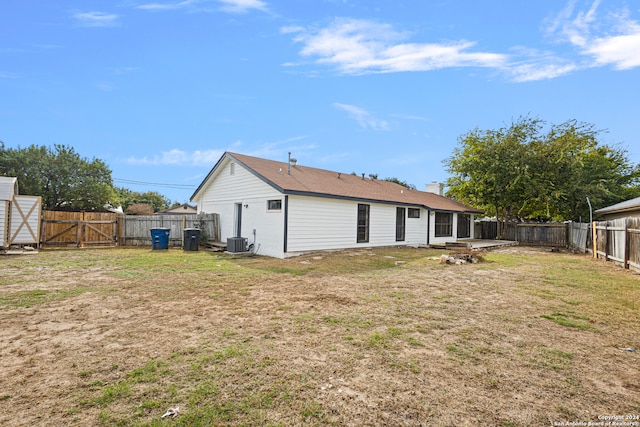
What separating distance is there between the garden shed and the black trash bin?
A: 6.78m

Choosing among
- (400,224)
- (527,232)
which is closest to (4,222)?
(400,224)

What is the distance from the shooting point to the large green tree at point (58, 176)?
30250mm

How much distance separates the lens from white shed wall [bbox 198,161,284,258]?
43.0 feet

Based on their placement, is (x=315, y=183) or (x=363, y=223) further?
(x=363, y=223)

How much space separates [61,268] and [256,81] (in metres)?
10.6

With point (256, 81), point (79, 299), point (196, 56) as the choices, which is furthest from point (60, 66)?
point (79, 299)

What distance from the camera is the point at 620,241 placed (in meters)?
11.1

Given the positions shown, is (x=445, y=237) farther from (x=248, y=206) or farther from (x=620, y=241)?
(x=248, y=206)

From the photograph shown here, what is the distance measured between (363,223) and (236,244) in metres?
6.39

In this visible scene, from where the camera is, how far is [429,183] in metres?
26.5

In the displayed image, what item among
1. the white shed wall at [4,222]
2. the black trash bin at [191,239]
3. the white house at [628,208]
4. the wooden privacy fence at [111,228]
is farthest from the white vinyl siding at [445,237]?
the white shed wall at [4,222]

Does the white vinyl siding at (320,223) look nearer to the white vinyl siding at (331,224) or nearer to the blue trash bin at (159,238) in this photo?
the white vinyl siding at (331,224)

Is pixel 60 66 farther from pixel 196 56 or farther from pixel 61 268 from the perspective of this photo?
pixel 61 268

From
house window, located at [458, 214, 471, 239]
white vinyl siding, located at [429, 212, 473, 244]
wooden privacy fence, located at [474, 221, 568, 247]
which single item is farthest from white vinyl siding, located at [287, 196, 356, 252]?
wooden privacy fence, located at [474, 221, 568, 247]
